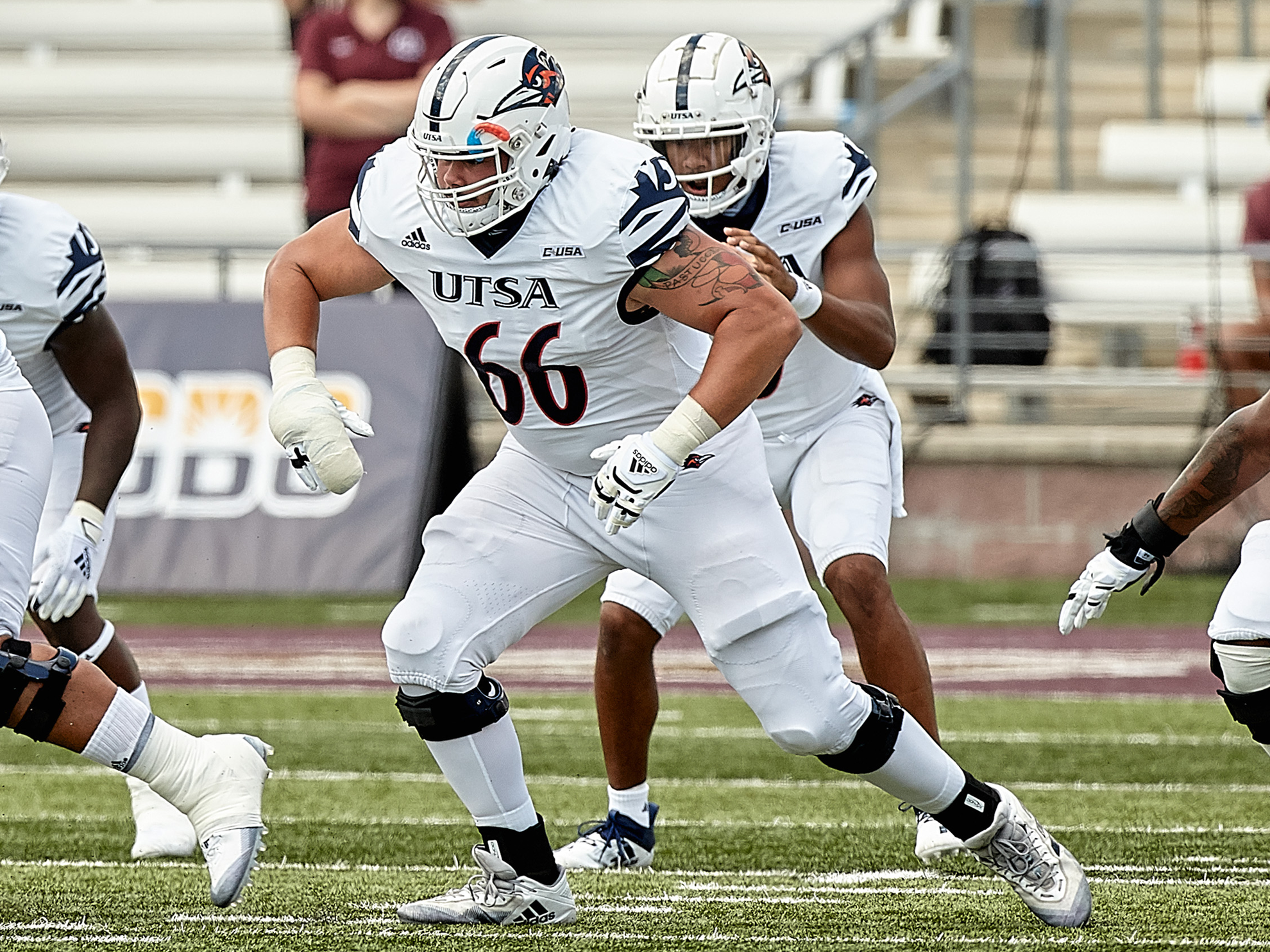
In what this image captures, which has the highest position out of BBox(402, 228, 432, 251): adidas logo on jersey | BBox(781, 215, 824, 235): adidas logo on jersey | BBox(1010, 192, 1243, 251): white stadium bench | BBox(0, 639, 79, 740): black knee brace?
BBox(402, 228, 432, 251): adidas logo on jersey

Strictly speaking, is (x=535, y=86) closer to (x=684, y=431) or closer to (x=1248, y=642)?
(x=684, y=431)

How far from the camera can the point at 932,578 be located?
955cm

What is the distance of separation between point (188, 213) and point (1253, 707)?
9.61 metres

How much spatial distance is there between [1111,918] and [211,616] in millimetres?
5605

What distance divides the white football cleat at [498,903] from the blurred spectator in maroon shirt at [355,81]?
6.26 metres

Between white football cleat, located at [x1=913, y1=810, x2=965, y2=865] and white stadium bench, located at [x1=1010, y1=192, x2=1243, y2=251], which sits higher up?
white football cleat, located at [x1=913, y1=810, x2=965, y2=865]

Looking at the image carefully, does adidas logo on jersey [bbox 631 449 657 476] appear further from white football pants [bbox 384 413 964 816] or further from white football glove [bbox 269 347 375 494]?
white football glove [bbox 269 347 375 494]

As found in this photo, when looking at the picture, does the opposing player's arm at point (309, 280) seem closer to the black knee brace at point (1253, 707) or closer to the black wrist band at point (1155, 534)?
the black wrist band at point (1155, 534)

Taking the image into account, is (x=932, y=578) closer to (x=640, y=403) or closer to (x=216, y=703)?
(x=216, y=703)

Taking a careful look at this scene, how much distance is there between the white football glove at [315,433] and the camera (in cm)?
317

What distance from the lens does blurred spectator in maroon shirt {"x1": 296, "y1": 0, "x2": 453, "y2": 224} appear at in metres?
9.30

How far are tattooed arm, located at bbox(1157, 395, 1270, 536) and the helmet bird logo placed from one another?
120 centimetres

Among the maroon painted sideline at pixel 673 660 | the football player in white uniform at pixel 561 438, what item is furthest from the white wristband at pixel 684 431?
the maroon painted sideline at pixel 673 660

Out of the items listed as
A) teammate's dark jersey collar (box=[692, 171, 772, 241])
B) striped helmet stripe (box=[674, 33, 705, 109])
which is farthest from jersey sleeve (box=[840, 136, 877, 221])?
striped helmet stripe (box=[674, 33, 705, 109])
